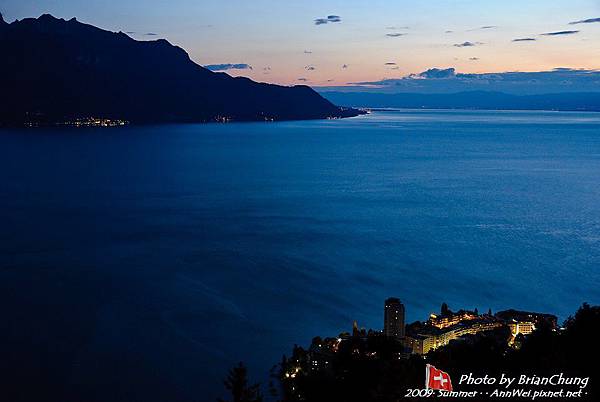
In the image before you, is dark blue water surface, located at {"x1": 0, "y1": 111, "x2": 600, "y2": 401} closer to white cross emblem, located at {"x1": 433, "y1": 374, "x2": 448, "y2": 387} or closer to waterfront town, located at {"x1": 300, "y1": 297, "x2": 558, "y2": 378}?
waterfront town, located at {"x1": 300, "y1": 297, "x2": 558, "y2": 378}

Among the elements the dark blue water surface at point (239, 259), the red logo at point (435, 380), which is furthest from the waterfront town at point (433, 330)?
the red logo at point (435, 380)

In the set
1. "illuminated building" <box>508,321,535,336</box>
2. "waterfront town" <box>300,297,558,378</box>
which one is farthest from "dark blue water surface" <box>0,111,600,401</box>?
"illuminated building" <box>508,321,535,336</box>

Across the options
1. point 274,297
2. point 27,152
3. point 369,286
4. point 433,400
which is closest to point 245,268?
point 274,297

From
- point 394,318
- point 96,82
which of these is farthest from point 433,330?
point 96,82

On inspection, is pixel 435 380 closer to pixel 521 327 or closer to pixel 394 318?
pixel 394 318

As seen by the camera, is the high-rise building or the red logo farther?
the high-rise building
